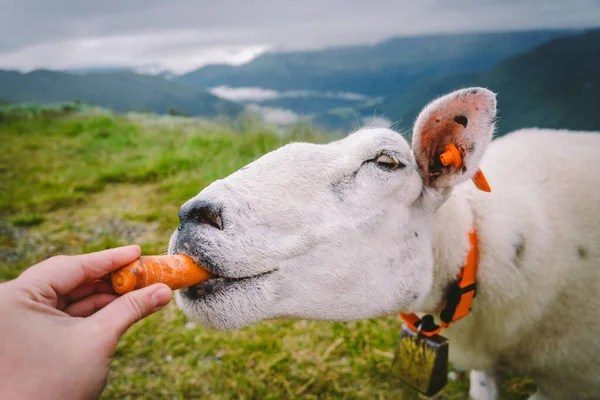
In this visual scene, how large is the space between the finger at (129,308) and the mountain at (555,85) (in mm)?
4284

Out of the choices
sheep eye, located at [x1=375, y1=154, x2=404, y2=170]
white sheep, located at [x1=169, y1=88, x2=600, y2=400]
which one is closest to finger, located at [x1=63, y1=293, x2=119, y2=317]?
white sheep, located at [x1=169, y1=88, x2=600, y2=400]

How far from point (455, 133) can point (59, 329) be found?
5.96ft

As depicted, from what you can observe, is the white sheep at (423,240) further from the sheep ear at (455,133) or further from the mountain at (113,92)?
the mountain at (113,92)

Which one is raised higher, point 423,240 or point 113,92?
point 113,92

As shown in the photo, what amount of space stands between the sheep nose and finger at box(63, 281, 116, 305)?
544mm

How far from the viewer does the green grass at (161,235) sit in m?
2.92

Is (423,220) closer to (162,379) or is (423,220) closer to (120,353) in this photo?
(162,379)

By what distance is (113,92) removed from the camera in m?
22.2

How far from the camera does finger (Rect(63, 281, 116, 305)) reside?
159 centimetres

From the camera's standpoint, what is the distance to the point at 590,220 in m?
2.10

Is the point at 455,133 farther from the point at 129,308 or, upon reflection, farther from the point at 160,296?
the point at 129,308

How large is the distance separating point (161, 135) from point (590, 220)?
28.7 feet

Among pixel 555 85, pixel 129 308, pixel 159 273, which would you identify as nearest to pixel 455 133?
pixel 159 273

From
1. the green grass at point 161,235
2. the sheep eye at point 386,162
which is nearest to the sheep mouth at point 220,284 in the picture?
the sheep eye at point 386,162
